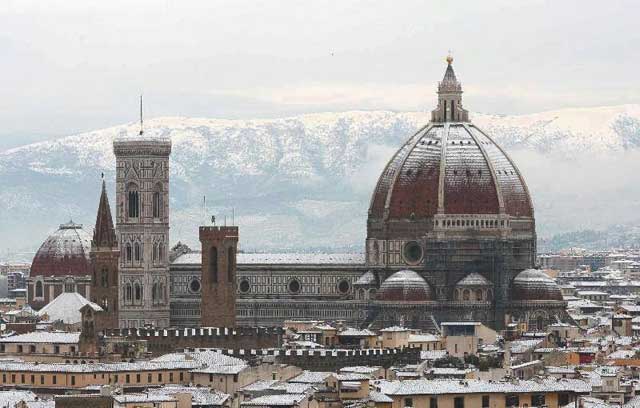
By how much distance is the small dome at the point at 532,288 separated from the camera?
19500 centimetres

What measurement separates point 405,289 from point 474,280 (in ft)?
15.7

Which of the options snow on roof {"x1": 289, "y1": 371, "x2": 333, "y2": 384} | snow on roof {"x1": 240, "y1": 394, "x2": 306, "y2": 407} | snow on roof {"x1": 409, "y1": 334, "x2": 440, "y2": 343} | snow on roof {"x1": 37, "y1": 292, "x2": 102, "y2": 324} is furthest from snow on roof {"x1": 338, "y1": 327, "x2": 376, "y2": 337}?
snow on roof {"x1": 240, "y1": 394, "x2": 306, "y2": 407}

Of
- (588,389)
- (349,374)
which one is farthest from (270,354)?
(588,389)

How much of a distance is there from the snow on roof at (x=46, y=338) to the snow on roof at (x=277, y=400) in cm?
3700

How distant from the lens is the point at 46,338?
163 metres

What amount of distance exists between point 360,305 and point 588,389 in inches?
2885

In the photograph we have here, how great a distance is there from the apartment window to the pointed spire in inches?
2572

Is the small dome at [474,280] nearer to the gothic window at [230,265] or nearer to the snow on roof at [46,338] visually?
the gothic window at [230,265]

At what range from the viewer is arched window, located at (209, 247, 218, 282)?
637ft

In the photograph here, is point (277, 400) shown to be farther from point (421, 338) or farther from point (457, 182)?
point (457, 182)

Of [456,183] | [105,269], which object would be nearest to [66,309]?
[105,269]

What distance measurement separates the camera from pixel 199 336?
17350cm

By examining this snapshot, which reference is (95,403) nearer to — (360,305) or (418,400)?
(418,400)

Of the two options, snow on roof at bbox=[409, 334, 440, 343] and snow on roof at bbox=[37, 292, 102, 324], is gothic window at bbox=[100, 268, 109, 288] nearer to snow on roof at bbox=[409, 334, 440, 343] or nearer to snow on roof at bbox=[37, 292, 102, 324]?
snow on roof at bbox=[37, 292, 102, 324]
